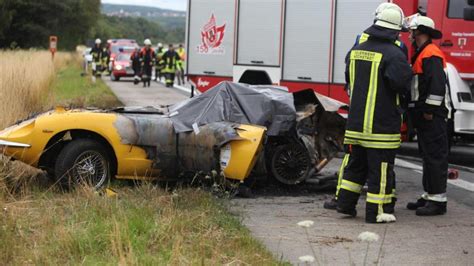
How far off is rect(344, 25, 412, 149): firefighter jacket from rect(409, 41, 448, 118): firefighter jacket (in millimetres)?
473

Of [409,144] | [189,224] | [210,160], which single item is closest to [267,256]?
[189,224]

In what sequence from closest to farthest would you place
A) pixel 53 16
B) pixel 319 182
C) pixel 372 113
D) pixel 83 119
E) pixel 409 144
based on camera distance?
pixel 372 113, pixel 83 119, pixel 319 182, pixel 409 144, pixel 53 16

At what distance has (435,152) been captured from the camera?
21.9 feet

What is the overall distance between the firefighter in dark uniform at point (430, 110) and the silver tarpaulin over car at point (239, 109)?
1311mm

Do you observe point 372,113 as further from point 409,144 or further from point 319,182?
point 409,144

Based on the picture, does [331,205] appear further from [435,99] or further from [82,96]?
[82,96]

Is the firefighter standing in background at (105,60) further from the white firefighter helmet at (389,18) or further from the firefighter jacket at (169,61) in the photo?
the white firefighter helmet at (389,18)

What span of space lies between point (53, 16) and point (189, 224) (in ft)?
168

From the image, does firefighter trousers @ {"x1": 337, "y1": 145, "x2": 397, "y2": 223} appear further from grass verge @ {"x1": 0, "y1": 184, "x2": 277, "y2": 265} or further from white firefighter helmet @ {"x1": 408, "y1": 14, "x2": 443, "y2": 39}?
white firefighter helmet @ {"x1": 408, "y1": 14, "x2": 443, "y2": 39}

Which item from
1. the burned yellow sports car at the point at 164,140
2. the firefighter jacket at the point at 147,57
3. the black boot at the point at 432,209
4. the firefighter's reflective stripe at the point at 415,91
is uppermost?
the firefighter's reflective stripe at the point at 415,91

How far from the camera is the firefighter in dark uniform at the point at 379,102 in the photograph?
6.03 meters

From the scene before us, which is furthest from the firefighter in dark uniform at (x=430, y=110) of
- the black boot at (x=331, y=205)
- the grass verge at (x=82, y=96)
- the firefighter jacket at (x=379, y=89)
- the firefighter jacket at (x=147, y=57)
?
the firefighter jacket at (x=147, y=57)

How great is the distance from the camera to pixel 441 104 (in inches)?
257

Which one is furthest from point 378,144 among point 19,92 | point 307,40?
point 19,92
